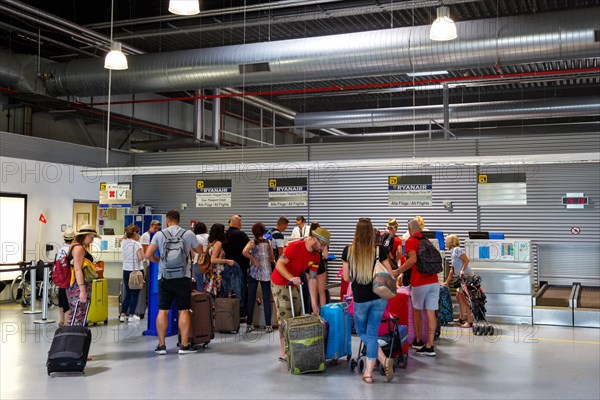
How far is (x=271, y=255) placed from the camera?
8680 mm

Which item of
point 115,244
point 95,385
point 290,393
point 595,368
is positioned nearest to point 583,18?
point 595,368

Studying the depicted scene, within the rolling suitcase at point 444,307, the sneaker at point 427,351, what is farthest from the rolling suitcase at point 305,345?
the rolling suitcase at point 444,307

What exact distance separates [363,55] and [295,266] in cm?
466

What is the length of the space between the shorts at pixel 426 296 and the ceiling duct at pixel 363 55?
13.2ft

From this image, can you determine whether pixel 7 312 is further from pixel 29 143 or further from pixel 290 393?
pixel 290 393

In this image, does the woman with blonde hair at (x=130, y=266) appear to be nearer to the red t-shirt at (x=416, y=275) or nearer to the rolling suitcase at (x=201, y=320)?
the rolling suitcase at (x=201, y=320)

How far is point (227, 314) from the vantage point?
8.52 m

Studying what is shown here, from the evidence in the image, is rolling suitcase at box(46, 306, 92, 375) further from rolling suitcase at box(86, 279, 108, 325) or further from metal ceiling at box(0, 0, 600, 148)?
metal ceiling at box(0, 0, 600, 148)

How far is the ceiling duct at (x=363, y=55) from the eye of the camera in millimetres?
8953

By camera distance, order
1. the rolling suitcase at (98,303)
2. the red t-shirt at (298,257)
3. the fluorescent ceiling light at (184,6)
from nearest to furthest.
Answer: the fluorescent ceiling light at (184,6)
the red t-shirt at (298,257)
the rolling suitcase at (98,303)

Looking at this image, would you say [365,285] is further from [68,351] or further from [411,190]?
[411,190]

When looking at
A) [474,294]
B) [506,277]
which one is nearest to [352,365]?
[474,294]

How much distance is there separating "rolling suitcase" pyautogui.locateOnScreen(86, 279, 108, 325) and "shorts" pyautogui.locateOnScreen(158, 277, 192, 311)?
8.76ft

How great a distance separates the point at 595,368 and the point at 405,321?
204cm
